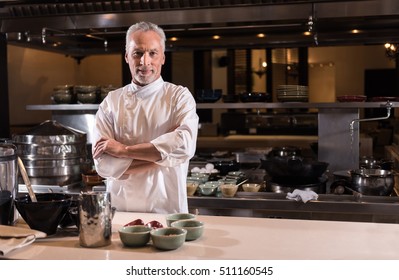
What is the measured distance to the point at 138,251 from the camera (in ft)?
5.75

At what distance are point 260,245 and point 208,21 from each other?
239 centimetres

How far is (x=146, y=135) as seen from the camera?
2.65 metres

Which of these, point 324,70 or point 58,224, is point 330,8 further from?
point 324,70

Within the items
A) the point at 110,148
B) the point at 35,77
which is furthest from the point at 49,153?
the point at 35,77

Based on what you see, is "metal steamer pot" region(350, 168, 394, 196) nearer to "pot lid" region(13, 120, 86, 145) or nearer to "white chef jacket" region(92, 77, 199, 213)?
"white chef jacket" region(92, 77, 199, 213)

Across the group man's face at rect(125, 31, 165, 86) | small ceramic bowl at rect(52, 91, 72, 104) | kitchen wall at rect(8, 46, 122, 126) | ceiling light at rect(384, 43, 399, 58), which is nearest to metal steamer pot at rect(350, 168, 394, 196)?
man's face at rect(125, 31, 165, 86)

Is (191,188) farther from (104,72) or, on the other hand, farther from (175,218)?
(104,72)

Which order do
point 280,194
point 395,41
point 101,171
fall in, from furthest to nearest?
point 395,41
point 280,194
point 101,171

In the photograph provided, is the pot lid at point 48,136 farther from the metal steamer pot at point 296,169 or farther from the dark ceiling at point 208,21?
the metal steamer pot at point 296,169

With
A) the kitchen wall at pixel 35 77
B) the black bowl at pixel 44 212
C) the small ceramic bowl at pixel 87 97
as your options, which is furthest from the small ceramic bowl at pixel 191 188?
the kitchen wall at pixel 35 77

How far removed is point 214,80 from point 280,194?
974 cm

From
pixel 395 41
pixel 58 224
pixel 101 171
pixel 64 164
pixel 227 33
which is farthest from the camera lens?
pixel 227 33

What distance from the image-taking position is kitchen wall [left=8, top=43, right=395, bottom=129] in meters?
8.16
